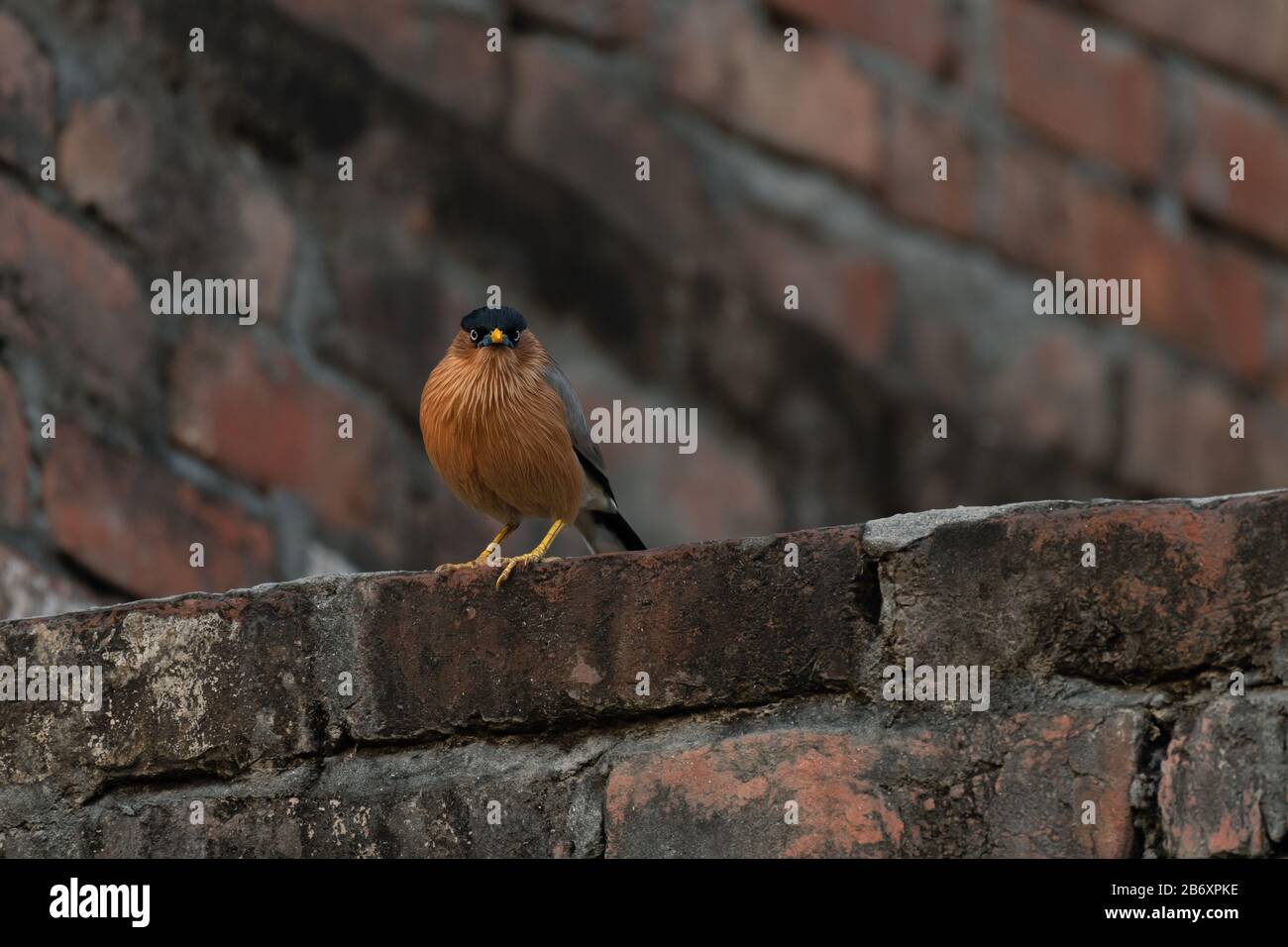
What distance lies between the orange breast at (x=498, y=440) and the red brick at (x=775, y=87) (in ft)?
8.26

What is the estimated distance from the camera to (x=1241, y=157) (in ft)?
25.1

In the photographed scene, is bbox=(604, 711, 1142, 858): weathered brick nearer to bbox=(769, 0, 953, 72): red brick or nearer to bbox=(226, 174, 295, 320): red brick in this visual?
bbox=(226, 174, 295, 320): red brick

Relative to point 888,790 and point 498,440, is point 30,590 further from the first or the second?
point 888,790

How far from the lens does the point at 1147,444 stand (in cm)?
730

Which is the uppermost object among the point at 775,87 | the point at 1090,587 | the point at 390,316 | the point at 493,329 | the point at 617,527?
the point at 775,87

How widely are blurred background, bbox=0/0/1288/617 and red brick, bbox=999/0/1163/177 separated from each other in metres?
0.01

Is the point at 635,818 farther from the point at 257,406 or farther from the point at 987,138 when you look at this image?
the point at 987,138

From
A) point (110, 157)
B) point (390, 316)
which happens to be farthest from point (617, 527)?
point (110, 157)

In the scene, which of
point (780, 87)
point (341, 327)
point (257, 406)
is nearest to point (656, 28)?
point (780, 87)

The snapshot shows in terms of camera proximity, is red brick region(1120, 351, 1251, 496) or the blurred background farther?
red brick region(1120, 351, 1251, 496)

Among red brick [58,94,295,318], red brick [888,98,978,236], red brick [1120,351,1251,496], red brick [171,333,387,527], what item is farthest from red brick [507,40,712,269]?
red brick [1120,351,1251,496]

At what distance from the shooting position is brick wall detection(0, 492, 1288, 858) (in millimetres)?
A: 2414

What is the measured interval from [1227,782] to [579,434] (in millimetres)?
1956

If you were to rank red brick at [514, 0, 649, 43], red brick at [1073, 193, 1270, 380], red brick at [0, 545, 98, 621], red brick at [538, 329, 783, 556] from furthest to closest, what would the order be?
red brick at [1073, 193, 1270, 380], red brick at [514, 0, 649, 43], red brick at [538, 329, 783, 556], red brick at [0, 545, 98, 621]
